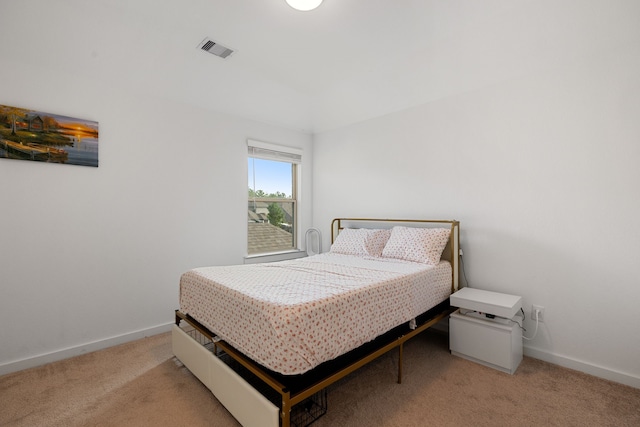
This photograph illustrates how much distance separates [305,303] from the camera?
61.2 inches

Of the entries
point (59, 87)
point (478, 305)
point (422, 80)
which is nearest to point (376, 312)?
point (478, 305)

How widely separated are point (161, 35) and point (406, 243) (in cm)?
284

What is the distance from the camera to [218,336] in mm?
1949

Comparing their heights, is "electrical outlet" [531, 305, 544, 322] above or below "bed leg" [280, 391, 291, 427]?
above

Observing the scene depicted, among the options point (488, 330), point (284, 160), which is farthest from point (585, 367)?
point (284, 160)

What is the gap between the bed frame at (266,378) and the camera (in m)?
1.47

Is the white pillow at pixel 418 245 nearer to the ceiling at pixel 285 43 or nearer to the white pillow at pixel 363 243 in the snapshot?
the white pillow at pixel 363 243

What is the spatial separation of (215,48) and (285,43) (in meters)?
0.62

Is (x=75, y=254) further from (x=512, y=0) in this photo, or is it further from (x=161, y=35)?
(x=512, y=0)

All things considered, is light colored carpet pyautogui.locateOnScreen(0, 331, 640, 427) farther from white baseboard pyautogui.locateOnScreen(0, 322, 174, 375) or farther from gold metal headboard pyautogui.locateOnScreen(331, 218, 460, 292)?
gold metal headboard pyautogui.locateOnScreen(331, 218, 460, 292)

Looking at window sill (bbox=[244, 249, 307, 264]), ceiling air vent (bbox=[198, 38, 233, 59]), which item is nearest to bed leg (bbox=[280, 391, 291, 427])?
window sill (bbox=[244, 249, 307, 264])

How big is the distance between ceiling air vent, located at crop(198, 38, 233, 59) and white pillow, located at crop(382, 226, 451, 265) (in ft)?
7.87

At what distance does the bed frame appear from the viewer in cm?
147

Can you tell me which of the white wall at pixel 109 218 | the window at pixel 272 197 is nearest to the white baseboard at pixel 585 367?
the window at pixel 272 197
